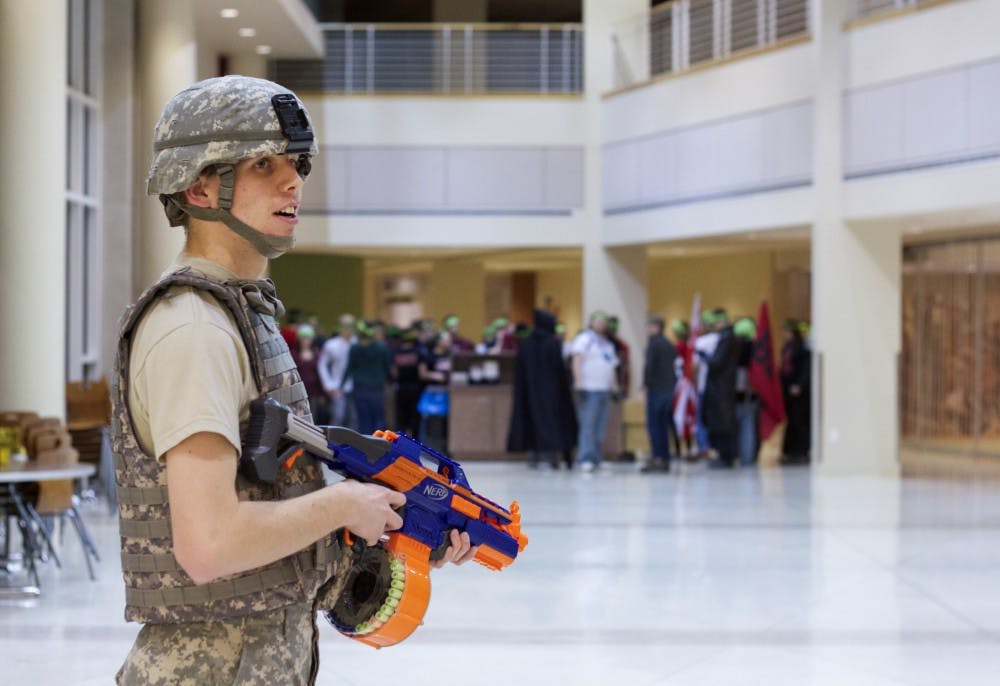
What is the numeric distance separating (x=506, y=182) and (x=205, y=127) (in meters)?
22.5

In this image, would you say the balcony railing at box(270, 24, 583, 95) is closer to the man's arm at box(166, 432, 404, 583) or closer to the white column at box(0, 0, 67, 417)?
the white column at box(0, 0, 67, 417)

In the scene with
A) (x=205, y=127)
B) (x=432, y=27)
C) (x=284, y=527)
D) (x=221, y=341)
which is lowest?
(x=284, y=527)

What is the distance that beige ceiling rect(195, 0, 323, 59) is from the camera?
20656mm

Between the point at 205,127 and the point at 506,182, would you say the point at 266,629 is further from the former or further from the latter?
the point at 506,182

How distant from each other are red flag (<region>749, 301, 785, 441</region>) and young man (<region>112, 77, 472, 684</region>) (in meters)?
16.9

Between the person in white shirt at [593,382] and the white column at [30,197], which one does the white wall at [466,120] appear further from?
the white column at [30,197]

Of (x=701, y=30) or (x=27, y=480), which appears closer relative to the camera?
(x=27, y=480)

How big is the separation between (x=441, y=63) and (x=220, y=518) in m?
23.4

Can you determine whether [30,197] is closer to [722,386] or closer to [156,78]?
[156,78]

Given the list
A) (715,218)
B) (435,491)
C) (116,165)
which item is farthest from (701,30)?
(435,491)

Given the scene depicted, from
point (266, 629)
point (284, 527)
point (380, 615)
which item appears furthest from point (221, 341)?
point (380, 615)

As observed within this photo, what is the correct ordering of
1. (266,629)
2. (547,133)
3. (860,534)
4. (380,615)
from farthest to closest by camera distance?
1. (547,133)
2. (860,534)
3. (380,615)
4. (266,629)

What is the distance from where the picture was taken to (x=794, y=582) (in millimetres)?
8969

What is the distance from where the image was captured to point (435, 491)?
235cm
